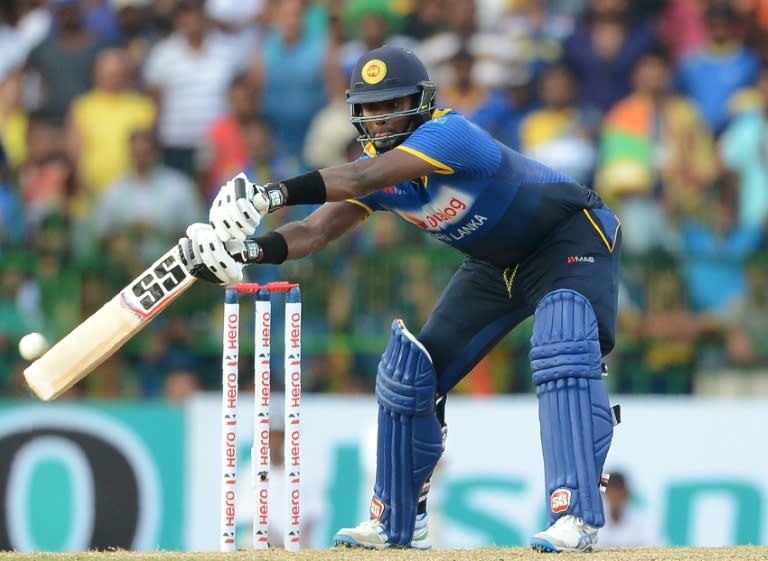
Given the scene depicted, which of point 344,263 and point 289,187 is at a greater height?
point 344,263

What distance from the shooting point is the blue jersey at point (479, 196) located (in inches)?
235

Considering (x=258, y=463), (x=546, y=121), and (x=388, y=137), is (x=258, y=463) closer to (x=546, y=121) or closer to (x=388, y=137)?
(x=388, y=137)

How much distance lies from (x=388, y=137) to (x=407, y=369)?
99cm

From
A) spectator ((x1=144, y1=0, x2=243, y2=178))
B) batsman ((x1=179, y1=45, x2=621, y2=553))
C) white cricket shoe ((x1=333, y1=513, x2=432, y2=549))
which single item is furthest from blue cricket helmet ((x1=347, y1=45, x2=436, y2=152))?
spectator ((x1=144, y1=0, x2=243, y2=178))

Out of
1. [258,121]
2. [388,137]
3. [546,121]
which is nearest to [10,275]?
[258,121]

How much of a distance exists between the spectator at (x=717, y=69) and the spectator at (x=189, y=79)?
133 inches

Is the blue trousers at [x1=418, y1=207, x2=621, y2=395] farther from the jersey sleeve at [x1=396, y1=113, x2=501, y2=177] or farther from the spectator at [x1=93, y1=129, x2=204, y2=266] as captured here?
the spectator at [x1=93, y1=129, x2=204, y2=266]

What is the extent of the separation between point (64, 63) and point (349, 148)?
2.60m

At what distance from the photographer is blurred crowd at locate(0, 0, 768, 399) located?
9.96 m

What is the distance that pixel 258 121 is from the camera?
36.4ft

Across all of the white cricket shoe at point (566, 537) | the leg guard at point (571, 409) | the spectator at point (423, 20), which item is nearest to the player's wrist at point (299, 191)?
the leg guard at point (571, 409)

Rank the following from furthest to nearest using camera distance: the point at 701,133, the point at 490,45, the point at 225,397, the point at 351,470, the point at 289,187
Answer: the point at 490,45 < the point at 701,133 < the point at 351,470 < the point at 225,397 < the point at 289,187

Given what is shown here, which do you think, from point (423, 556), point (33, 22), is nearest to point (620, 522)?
point (423, 556)

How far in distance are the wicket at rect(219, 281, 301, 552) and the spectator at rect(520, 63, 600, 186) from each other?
4.62 m
